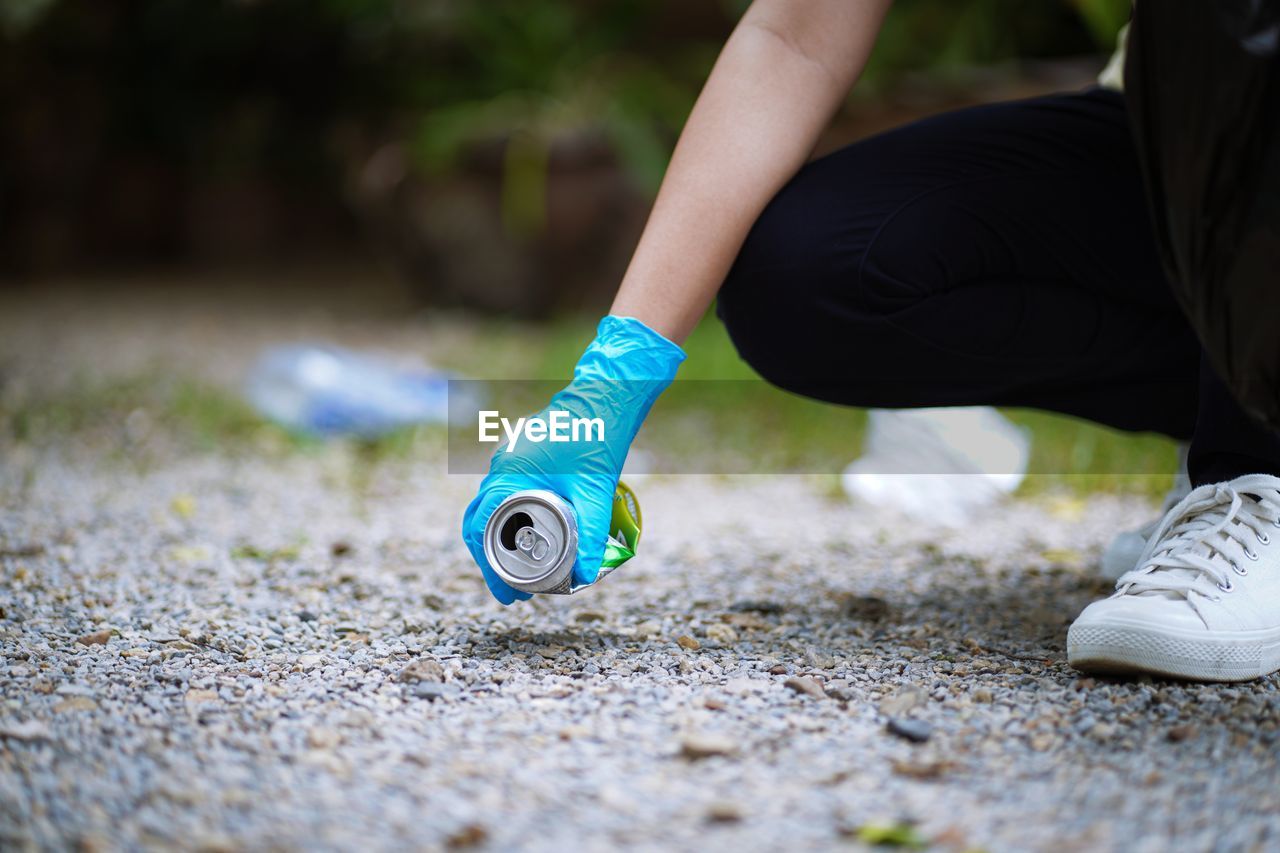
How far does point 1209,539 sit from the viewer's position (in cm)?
102

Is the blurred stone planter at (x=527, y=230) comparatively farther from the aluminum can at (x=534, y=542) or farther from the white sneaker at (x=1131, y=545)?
the aluminum can at (x=534, y=542)

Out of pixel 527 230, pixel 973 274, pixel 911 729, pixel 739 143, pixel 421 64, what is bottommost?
pixel 911 729

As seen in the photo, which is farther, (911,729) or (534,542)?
(534,542)

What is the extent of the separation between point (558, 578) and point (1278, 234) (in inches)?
23.2

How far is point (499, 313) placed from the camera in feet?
12.9

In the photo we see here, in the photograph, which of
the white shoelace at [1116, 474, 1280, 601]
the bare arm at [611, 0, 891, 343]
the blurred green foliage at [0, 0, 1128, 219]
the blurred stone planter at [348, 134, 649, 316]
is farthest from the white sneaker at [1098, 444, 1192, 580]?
the blurred stone planter at [348, 134, 649, 316]

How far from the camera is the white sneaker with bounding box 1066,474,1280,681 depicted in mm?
942

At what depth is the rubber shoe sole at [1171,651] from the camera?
3.08 feet

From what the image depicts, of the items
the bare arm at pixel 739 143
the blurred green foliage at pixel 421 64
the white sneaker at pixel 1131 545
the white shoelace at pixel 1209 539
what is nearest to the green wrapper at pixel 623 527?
the bare arm at pixel 739 143

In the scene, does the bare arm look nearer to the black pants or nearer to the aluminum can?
the black pants

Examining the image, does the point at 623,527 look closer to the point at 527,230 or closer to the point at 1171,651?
the point at 1171,651

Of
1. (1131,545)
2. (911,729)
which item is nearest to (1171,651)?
(911,729)

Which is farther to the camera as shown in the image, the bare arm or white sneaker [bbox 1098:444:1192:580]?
white sneaker [bbox 1098:444:1192:580]

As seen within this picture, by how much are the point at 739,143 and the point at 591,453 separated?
1.01ft
